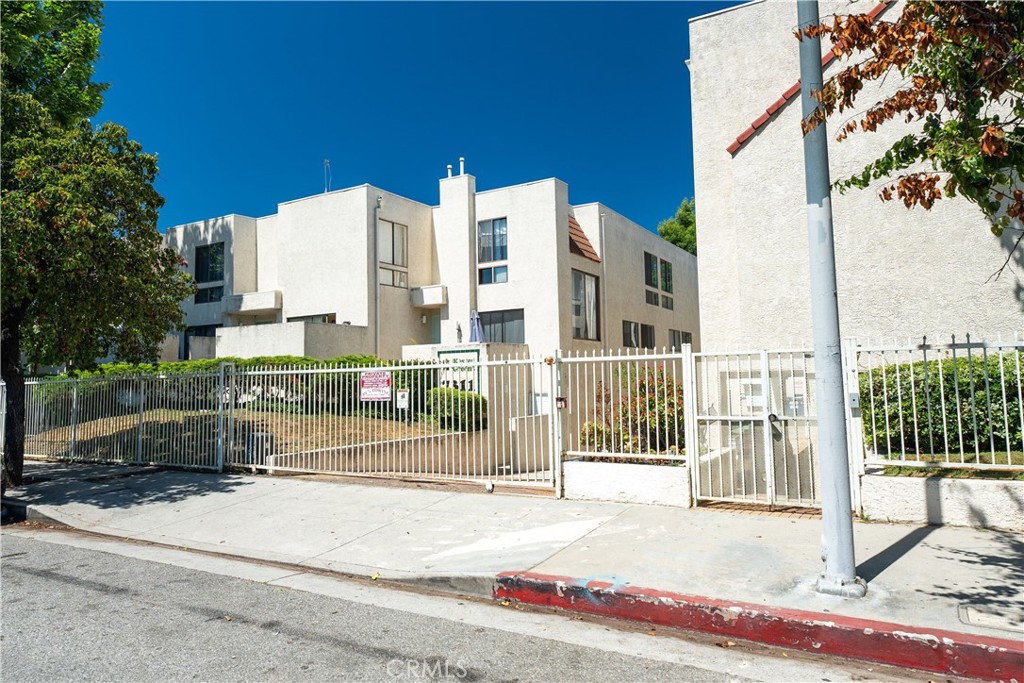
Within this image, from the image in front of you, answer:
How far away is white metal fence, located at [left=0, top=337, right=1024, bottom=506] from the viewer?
23.9 ft

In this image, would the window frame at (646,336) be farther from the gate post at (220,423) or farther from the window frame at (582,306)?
the gate post at (220,423)

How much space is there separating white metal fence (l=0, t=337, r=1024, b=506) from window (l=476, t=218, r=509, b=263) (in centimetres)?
1445

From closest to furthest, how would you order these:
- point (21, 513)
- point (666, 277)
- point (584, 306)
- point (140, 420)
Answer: point (21, 513), point (140, 420), point (584, 306), point (666, 277)

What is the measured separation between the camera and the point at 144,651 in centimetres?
452

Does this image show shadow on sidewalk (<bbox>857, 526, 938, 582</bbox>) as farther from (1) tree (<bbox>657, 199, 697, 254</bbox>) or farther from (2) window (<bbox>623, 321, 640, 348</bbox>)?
(1) tree (<bbox>657, 199, 697, 254</bbox>)

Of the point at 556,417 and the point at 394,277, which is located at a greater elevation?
the point at 394,277

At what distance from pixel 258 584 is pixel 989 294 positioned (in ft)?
34.2

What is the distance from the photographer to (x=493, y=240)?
85.3 ft

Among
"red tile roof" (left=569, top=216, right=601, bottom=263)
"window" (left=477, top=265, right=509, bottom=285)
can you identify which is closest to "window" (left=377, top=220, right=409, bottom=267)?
"window" (left=477, top=265, right=509, bottom=285)

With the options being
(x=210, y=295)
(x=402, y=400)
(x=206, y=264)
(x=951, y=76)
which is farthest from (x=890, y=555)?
(x=206, y=264)

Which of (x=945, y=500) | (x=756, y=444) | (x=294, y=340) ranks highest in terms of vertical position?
(x=294, y=340)

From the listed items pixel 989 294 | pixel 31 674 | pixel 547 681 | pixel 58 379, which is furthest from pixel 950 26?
pixel 58 379

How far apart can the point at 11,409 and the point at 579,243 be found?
19.4m

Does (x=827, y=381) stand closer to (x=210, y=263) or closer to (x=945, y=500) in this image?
(x=945, y=500)
